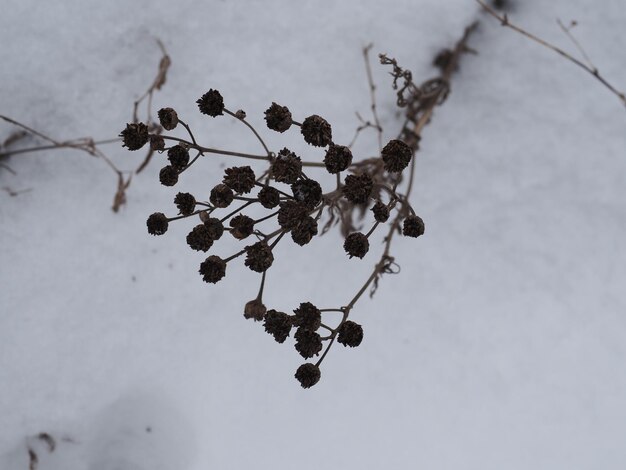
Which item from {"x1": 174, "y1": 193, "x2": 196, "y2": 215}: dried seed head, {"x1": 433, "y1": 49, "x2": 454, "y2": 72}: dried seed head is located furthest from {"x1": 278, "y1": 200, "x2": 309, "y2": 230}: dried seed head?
{"x1": 433, "y1": 49, "x2": 454, "y2": 72}: dried seed head

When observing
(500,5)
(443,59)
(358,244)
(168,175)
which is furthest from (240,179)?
(500,5)

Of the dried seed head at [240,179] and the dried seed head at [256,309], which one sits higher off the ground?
the dried seed head at [240,179]

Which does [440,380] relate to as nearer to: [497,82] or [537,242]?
[537,242]

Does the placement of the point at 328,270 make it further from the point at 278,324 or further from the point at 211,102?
the point at 211,102

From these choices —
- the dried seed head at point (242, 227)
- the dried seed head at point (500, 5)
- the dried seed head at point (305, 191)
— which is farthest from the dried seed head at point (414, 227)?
the dried seed head at point (500, 5)

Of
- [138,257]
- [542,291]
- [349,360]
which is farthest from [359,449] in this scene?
[138,257]

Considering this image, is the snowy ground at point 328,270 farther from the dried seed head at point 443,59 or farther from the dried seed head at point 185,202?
the dried seed head at point 185,202
